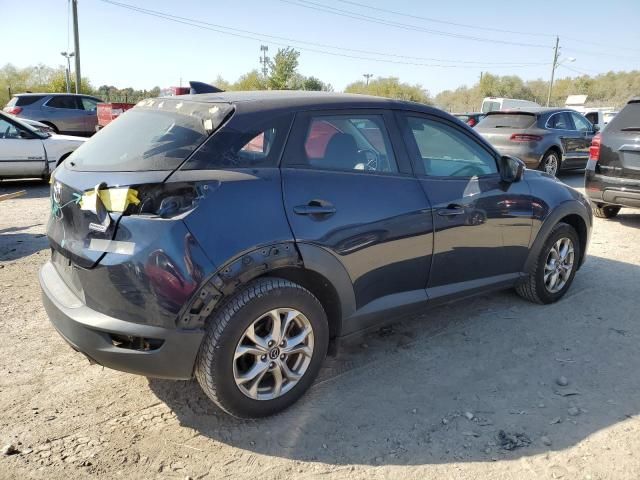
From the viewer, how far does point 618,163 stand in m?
6.74

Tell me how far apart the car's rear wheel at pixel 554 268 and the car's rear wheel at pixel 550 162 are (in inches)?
280

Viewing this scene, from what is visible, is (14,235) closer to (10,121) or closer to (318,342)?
(10,121)

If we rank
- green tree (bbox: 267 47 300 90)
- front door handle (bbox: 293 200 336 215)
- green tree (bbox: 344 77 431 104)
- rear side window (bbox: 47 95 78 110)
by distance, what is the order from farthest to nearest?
green tree (bbox: 344 77 431 104), green tree (bbox: 267 47 300 90), rear side window (bbox: 47 95 78 110), front door handle (bbox: 293 200 336 215)

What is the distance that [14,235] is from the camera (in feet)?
20.2

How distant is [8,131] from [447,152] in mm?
8537

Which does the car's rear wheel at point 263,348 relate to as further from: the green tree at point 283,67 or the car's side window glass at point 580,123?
the green tree at point 283,67

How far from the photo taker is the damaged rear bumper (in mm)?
2387

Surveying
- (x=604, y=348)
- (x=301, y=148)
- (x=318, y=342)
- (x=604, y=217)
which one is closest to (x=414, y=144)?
(x=301, y=148)

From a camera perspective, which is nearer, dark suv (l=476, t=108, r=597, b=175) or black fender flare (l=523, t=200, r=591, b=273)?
black fender flare (l=523, t=200, r=591, b=273)

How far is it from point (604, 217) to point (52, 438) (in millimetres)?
7799

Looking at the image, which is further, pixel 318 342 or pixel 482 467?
pixel 318 342

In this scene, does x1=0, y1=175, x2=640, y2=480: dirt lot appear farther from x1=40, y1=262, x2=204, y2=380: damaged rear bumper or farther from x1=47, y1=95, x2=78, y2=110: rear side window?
x1=47, y1=95, x2=78, y2=110: rear side window

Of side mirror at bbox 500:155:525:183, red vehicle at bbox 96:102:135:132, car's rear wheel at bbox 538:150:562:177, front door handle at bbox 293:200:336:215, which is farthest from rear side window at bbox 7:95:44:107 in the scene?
front door handle at bbox 293:200:336:215

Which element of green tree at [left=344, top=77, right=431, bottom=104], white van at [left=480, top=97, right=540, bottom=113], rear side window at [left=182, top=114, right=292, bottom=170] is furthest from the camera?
green tree at [left=344, top=77, right=431, bottom=104]
